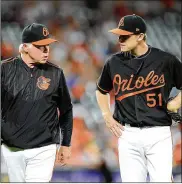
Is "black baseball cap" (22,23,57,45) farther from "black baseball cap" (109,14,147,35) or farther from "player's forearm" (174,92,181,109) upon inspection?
"player's forearm" (174,92,181,109)

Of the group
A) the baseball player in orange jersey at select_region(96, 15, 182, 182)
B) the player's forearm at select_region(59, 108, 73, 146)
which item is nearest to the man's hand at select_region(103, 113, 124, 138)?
the baseball player in orange jersey at select_region(96, 15, 182, 182)

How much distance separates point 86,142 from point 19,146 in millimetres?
2500

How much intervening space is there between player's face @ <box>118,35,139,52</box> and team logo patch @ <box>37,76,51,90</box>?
1.71 ft

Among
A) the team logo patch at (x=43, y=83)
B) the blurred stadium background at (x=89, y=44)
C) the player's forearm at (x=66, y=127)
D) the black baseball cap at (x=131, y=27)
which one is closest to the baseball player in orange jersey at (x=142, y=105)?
the black baseball cap at (x=131, y=27)

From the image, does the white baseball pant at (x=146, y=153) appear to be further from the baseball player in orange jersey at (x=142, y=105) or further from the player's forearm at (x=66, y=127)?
the player's forearm at (x=66, y=127)

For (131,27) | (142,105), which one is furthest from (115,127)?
(131,27)

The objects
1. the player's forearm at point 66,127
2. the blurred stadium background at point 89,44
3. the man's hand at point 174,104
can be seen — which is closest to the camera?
the man's hand at point 174,104

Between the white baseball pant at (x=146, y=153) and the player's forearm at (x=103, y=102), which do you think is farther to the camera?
the player's forearm at (x=103, y=102)

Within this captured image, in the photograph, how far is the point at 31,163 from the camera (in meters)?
3.48

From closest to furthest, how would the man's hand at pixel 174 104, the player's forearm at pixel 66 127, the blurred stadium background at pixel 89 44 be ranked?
the man's hand at pixel 174 104, the player's forearm at pixel 66 127, the blurred stadium background at pixel 89 44

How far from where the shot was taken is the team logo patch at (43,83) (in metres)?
3.48

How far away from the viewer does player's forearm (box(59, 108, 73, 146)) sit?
354cm

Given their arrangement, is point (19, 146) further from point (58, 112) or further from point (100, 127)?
point (100, 127)

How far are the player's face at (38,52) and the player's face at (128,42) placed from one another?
1.59ft
